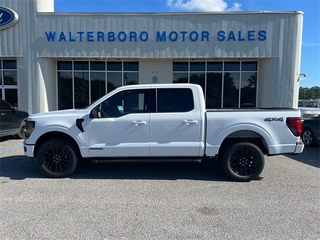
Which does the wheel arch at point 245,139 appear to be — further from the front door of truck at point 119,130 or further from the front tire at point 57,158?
the front tire at point 57,158

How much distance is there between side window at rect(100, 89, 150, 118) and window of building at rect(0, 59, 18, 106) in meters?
11.0

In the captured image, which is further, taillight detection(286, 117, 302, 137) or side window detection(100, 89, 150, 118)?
side window detection(100, 89, 150, 118)

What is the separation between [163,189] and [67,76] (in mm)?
11418

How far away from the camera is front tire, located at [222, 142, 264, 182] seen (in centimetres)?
481

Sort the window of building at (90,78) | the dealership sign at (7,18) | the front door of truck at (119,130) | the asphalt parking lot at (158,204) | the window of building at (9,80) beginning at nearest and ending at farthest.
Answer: the asphalt parking lot at (158,204), the front door of truck at (119,130), the dealership sign at (7,18), the window of building at (9,80), the window of building at (90,78)

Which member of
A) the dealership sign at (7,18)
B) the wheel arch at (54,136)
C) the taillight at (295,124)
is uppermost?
the dealership sign at (7,18)

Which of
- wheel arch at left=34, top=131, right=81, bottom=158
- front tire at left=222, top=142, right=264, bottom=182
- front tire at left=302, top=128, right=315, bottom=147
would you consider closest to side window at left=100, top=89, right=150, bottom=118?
wheel arch at left=34, top=131, right=81, bottom=158

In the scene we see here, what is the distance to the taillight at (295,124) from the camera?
185 inches

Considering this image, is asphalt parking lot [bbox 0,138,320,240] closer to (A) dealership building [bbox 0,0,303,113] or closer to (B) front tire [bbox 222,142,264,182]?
(B) front tire [bbox 222,142,264,182]

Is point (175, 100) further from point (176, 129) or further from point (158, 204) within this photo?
point (158, 204)

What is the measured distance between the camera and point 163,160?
4.89m

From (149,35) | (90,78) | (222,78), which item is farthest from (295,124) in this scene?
(90,78)

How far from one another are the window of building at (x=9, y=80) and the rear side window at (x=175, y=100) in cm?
1173

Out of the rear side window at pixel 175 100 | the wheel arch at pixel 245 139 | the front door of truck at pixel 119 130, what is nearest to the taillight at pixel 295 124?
the wheel arch at pixel 245 139
